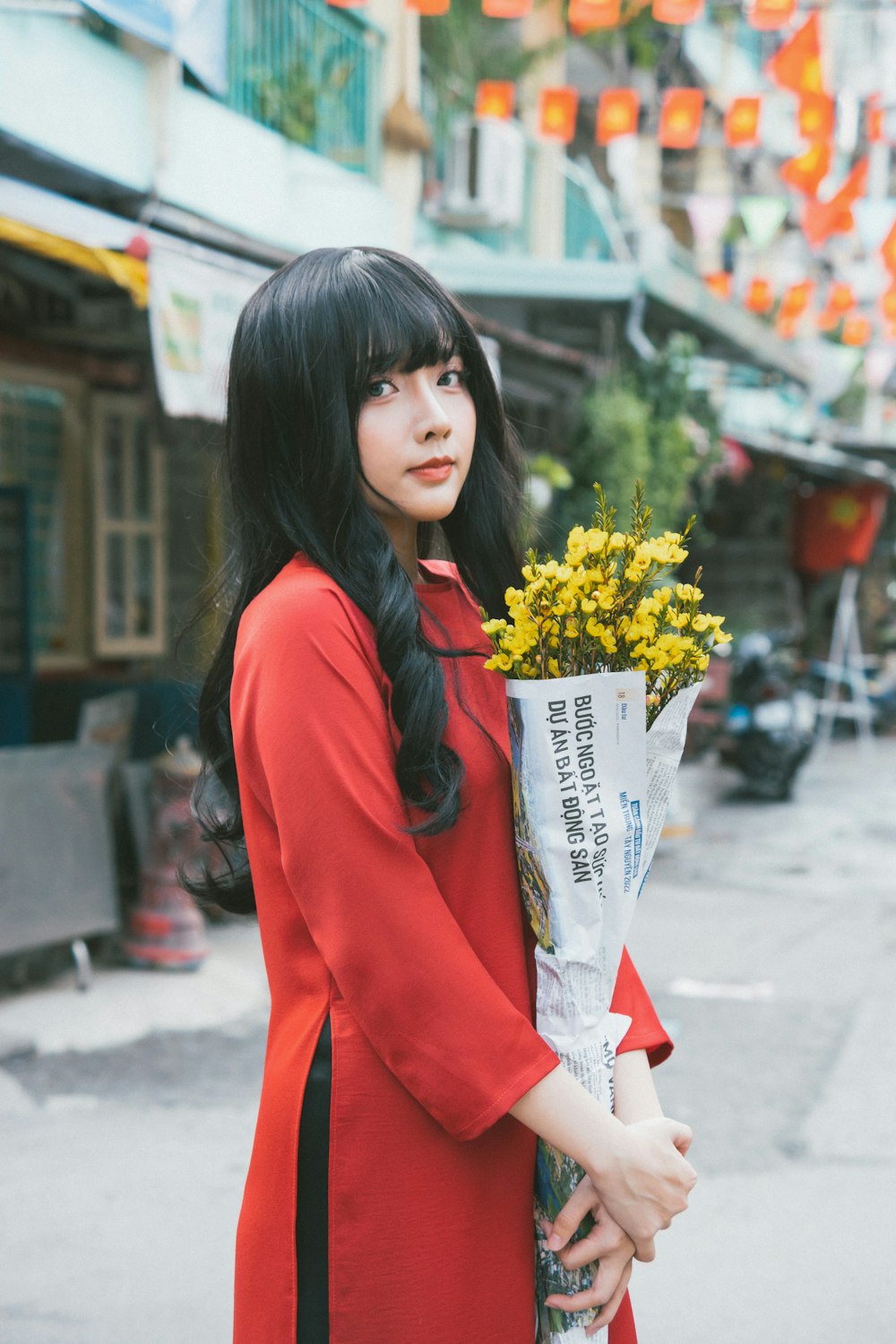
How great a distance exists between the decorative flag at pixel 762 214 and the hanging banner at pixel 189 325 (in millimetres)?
7486

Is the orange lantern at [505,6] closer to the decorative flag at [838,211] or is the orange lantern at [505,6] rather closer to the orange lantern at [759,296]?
the decorative flag at [838,211]

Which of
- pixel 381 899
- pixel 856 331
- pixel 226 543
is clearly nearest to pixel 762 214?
pixel 856 331

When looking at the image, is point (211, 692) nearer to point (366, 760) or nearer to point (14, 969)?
point (366, 760)

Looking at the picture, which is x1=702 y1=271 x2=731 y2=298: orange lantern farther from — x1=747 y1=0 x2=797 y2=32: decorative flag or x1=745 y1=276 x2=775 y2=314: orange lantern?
x1=747 y1=0 x2=797 y2=32: decorative flag

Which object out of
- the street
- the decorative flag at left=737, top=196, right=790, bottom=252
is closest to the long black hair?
the street

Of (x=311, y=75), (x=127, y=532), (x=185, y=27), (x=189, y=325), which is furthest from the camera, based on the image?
(x=311, y=75)

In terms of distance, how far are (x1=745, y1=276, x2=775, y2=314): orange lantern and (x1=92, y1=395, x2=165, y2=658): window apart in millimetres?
9129

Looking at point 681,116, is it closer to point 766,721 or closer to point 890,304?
point 766,721

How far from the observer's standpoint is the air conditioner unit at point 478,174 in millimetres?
11031

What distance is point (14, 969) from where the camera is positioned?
5.61 m

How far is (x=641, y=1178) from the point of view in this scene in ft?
4.50

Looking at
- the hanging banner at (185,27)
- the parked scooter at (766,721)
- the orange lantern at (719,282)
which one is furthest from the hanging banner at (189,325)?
the orange lantern at (719,282)

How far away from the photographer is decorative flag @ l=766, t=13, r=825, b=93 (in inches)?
386

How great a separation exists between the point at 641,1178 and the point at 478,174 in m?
10.7
